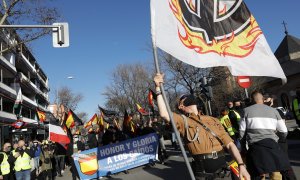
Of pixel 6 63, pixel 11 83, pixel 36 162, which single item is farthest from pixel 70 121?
pixel 11 83

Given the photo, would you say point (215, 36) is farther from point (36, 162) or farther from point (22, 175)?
point (36, 162)

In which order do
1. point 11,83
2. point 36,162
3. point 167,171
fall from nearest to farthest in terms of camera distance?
point 167,171 → point 36,162 → point 11,83

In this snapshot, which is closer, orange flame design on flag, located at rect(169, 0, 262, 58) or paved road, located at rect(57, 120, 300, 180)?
orange flame design on flag, located at rect(169, 0, 262, 58)

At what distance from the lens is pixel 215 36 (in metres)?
4.52

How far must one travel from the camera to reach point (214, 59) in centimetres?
427

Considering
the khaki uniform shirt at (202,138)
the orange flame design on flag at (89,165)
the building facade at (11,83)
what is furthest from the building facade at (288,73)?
the khaki uniform shirt at (202,138)

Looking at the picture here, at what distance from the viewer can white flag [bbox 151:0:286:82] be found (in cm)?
383

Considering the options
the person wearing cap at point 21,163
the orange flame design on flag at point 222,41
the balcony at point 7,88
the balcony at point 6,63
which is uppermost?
the balcony at point 6,63

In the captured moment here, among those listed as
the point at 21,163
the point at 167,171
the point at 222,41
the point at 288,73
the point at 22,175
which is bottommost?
the point at 167,171

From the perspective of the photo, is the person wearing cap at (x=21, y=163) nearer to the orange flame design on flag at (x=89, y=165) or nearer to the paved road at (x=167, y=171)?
the orange flame design on flag at (x=89, y=165)

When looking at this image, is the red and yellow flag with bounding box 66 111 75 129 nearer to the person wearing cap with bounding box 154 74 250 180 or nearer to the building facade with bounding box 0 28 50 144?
the person wearing cap with bounding box 154 74 250 180

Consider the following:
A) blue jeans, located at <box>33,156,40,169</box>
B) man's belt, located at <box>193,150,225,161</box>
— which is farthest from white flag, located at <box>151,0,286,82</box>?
blue jeans, located at <box>33,156,40,169</box>

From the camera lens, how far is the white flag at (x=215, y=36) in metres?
3.83

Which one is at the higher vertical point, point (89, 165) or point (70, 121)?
point (70, 121)
